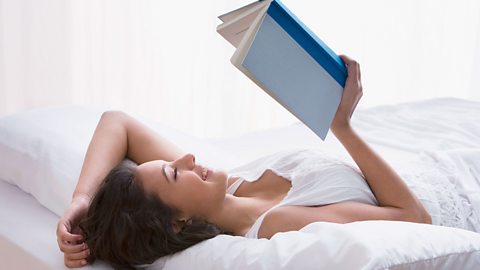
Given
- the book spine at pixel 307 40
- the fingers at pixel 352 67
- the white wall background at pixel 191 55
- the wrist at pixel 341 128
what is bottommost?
the white wall background at pixel 191 55

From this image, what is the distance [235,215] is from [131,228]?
0.80 feet

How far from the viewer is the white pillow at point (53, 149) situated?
6.70 feet

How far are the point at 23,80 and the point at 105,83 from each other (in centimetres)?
35

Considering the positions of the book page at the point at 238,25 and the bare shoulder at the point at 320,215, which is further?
the bare shoulder at the point at 320,215

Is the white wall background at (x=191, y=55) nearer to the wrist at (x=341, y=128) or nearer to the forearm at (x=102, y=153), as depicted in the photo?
the forearm at (x=102, y=153)

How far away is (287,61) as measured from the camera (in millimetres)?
1628

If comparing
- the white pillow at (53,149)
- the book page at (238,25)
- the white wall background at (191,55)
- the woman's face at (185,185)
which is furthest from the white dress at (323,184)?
the white wall background at (191,55)

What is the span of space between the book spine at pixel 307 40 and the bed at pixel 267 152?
1.00 ft

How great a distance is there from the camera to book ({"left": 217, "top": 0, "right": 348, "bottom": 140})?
159 cm

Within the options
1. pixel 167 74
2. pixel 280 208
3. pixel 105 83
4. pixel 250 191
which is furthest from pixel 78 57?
pixel 280 208

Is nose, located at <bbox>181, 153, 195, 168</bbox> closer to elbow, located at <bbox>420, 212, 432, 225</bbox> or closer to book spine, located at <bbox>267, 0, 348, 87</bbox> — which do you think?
book spine, located at <bbox>267, 0, 348, 87</bbox>

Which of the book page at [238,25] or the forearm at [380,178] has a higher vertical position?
the book page at [238,25]

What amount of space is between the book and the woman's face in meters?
0.27

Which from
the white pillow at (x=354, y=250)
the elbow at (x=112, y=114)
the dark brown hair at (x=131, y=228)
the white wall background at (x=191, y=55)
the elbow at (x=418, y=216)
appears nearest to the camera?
the white pillow at (x=354, y=250)
